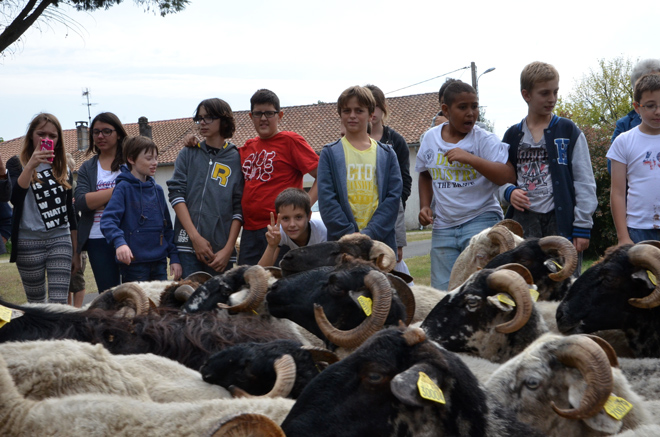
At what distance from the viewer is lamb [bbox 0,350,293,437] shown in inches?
93.5

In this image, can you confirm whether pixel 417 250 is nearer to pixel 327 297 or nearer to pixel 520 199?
pixel 520 199

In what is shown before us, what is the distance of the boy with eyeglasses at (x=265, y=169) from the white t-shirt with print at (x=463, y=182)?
1273 millimetres

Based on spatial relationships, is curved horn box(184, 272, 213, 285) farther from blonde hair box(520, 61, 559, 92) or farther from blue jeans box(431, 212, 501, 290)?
blonde hair box(520, 61, 559, 92)

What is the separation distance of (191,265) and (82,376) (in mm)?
3611

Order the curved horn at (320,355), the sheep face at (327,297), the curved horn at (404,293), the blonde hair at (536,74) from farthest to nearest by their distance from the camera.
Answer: the blonde hair at (536,74) < the curved horn at (404,293) < the sheep face at (327,297) < the curved horn at (320,355)

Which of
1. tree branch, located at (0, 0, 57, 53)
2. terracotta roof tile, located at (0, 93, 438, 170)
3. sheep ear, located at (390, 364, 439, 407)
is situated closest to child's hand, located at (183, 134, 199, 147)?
sheep ear, located at (390, 364, 439, 407)

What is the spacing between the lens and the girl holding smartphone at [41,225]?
21.5ft

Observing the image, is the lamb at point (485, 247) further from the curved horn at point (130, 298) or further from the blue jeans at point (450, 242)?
the curved horn at point (130, 298)

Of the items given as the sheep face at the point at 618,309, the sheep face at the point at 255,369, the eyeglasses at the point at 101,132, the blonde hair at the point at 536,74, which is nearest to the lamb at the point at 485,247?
the sheep face at the point at 618,309

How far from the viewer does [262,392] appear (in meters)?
3.38

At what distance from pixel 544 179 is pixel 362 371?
3.85 m

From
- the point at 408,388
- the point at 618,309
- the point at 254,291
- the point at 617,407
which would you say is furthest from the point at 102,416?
the point at 618,309

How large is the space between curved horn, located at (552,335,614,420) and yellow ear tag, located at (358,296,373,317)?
5.26 feet

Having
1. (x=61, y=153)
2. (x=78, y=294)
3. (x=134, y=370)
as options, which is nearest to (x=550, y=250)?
(x=134, y=370)
